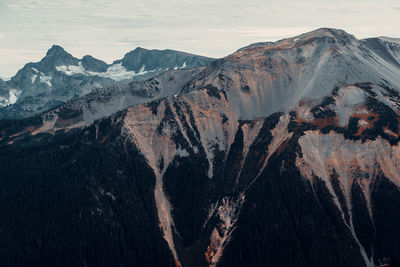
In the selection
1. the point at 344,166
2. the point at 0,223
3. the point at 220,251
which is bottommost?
the point at 220,251

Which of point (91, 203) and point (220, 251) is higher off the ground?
point (91, 203)

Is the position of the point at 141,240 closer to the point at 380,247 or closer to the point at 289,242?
the point at 289,242

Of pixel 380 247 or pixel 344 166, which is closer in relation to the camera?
pixel 380 247

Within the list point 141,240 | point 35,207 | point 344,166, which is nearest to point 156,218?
point 141,240

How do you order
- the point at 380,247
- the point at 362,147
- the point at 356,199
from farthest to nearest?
the point at 362,147 → the point at 356,199 → the point at 380,247

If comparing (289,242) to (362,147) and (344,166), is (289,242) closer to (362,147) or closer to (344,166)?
(344,166)

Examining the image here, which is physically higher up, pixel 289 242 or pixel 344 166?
pixel 344 166

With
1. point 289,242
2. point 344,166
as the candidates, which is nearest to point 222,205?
point 289,242

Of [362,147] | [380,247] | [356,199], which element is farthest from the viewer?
[362,147]

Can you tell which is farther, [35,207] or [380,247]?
[35,207]
